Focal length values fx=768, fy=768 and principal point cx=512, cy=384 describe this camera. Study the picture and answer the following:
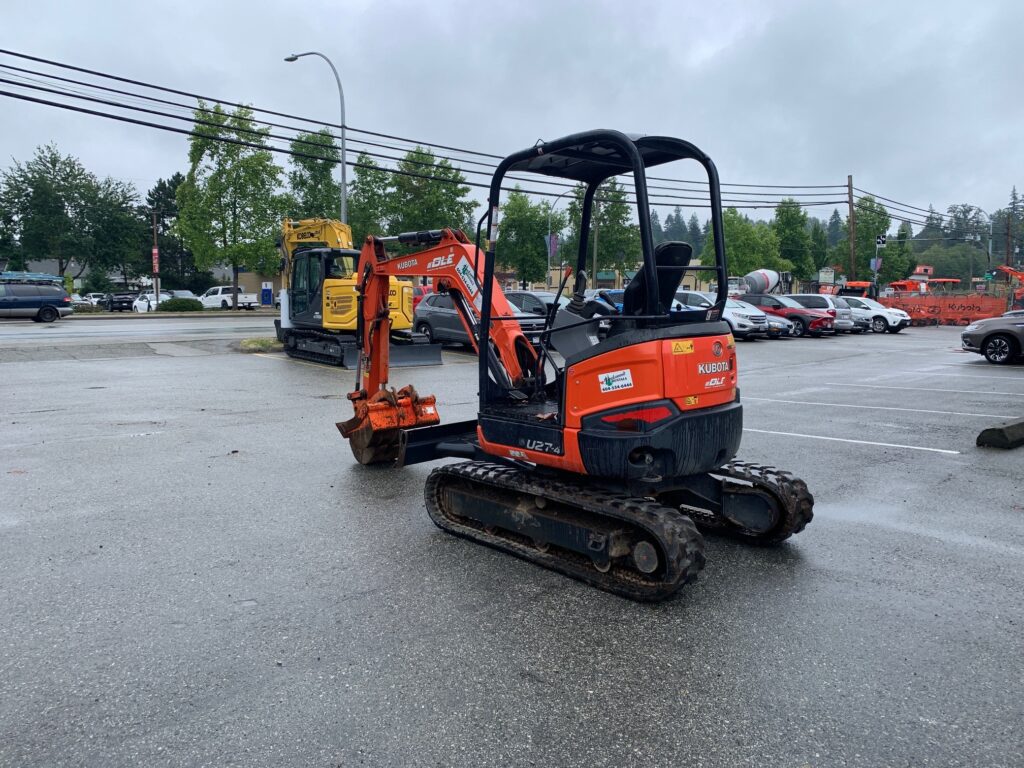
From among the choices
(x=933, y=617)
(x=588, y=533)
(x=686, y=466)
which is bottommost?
(x=933, y=617)

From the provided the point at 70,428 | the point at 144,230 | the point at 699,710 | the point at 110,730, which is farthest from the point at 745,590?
the point at 144,230

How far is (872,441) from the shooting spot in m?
9.18

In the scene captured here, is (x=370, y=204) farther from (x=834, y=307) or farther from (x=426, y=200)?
(x=834, y=307)

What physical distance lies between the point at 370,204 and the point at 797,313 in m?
27.7

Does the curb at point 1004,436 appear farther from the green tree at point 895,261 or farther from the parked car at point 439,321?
the green tree at point 895,261

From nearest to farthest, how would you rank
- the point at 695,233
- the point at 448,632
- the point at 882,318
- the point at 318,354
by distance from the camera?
the point at 448,632, the point at 318,354, the point at 882,318, the point at 695,233

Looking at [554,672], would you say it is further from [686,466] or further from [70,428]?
[70,428]

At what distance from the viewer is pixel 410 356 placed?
16438mm

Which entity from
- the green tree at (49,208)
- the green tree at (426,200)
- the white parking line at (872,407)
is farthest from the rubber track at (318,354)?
the green tree at (49,208)

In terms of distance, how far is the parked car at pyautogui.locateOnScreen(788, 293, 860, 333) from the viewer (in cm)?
3001

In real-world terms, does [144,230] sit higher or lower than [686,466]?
higher

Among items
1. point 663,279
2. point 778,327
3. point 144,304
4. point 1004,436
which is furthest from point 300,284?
point 144,304

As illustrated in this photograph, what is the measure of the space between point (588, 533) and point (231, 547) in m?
2.51

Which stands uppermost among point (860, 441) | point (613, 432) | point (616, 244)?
point (616, 244)
